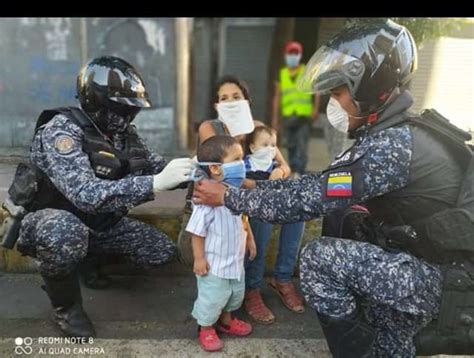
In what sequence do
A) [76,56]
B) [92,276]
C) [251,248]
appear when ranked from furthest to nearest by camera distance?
[76,56] → [92,276] → [251,248]

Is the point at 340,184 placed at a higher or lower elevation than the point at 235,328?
higher

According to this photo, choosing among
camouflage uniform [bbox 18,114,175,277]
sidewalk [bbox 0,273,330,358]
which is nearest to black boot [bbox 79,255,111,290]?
sidewalk [bbox 0,273,330,358]

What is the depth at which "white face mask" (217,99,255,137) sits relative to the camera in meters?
2.32

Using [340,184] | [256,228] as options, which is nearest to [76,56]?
[256,228]

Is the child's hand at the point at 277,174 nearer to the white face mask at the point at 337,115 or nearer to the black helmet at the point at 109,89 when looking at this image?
the white face mask at the point at 337,115

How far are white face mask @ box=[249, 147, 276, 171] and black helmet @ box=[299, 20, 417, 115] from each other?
0.51 metres

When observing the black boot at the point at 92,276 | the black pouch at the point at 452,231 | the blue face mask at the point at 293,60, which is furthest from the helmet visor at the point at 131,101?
the blue face mask at the point at 293,60

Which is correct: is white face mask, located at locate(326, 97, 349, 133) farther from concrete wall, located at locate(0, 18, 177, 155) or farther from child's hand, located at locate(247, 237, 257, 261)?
concrete wall, located at locate(0, 18, 177, 155)

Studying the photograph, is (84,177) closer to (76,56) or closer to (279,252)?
(279,252)

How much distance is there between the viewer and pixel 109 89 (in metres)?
2.13

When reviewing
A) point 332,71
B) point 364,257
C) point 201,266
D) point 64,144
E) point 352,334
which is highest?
point 332,71

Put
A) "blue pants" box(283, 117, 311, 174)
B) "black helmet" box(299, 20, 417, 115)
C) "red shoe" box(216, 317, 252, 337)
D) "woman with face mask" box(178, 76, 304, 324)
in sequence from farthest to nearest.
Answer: "blue pants" box(283, 117, 311, 174) → "woman with face mask" box(178, 76, 304, 324) → "red shoe" box(216, 317, 252, 337) → "black helmet" box(299, 20, 417, 115)

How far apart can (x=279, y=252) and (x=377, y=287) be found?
0.72 meters
